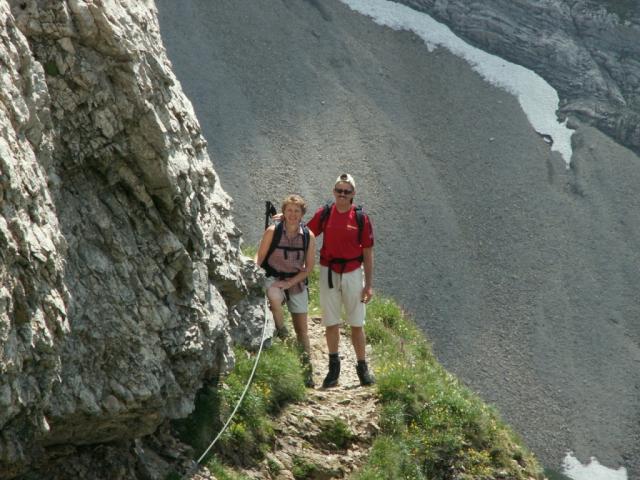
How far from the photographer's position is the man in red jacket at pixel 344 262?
13633 millimetres

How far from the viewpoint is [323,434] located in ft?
43.4

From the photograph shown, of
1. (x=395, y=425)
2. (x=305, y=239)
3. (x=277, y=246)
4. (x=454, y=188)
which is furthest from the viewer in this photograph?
(x=454, y=188)

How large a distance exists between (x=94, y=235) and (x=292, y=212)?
13.8ft

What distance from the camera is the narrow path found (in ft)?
41.0

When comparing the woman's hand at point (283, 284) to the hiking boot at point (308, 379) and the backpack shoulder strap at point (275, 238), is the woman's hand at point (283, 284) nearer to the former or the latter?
the backpack shoulder strap at point (275, 238)

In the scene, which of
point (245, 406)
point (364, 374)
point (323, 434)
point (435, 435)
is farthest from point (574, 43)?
point (245, 406)

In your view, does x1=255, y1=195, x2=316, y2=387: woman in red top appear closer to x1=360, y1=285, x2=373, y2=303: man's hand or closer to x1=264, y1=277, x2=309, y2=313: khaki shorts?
x1=264, y1=277, x2=309, y2=313: khaki shorts

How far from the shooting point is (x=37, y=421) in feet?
26.0

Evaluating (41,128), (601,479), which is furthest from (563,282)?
(41,128)

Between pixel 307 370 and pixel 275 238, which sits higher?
pixel 275 238

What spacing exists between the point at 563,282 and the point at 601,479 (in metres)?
12.4

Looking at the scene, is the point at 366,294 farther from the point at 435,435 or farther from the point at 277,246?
the point at 435,435

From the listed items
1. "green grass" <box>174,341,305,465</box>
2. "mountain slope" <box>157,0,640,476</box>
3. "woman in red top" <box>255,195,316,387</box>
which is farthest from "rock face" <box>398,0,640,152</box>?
"green grass" <box>174,341,305,465</box>

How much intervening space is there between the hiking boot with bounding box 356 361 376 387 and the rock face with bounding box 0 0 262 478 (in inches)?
142
